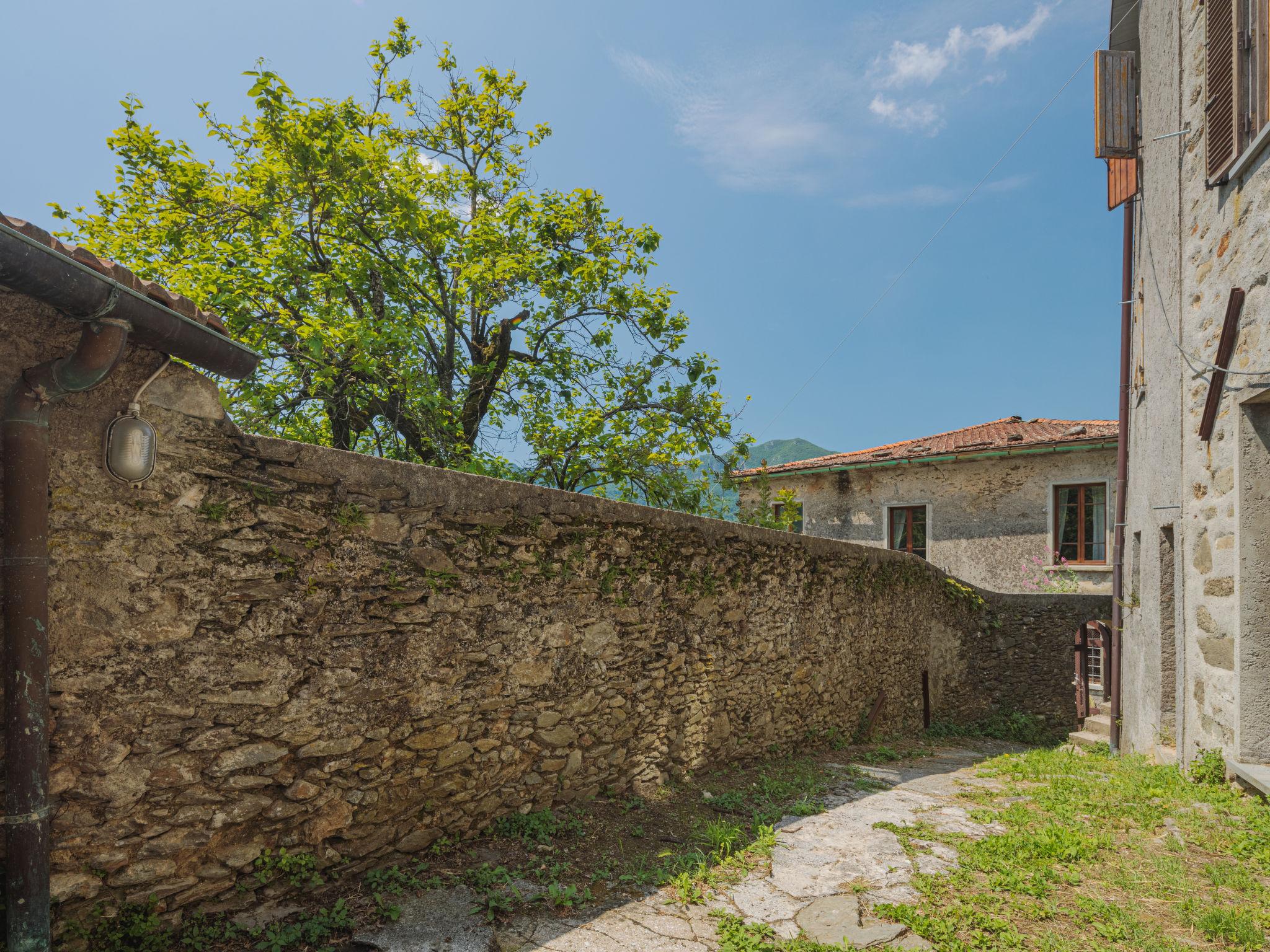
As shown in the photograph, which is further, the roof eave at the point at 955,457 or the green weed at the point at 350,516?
the roof eave at the point at 955,457

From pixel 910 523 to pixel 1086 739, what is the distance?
561 centimetres

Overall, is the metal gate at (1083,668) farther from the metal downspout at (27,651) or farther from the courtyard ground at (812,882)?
the metal downspout at (27,651)

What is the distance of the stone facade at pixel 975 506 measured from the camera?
12.2 meters

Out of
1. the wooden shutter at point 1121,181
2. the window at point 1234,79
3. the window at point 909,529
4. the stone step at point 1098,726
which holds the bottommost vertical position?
the stone step at point 1098,726

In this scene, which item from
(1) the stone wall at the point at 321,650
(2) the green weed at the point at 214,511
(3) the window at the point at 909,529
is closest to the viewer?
(1) the stone wall at the point at 321,650

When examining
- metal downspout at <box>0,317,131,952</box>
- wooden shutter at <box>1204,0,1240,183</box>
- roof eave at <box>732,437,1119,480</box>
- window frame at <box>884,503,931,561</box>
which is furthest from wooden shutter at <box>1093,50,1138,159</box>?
metal downspout at <box>0,317,131,952</box>

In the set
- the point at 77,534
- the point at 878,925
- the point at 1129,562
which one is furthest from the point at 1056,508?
the point at 77,534

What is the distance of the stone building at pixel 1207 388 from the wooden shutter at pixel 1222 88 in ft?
0.04

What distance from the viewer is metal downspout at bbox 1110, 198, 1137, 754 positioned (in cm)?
796

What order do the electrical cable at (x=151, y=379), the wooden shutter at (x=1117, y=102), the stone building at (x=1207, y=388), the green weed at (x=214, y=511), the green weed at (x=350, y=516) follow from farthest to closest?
the wooden shutter at (x=1117, y=102), the stone building at (x=1207, y=388), the green weed at (x=350, y=516), the green weed at (x=214, y=511), the electrical cable at (x=151, y=379)

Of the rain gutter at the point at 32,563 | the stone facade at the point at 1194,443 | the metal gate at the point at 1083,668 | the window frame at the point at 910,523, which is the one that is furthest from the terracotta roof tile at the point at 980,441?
the rain gutter at the point at 32,563

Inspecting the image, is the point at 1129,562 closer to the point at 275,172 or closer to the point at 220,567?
the point at 220,567

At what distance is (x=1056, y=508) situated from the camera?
12.4 m

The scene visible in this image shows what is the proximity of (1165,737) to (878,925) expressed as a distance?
405 cm
